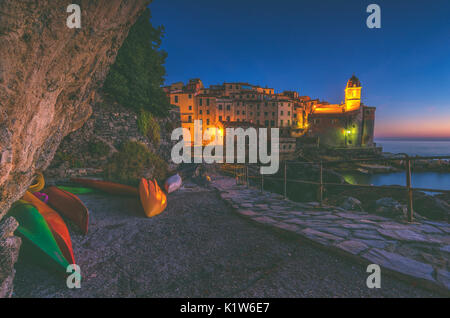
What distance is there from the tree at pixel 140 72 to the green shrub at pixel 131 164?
272 centimetres

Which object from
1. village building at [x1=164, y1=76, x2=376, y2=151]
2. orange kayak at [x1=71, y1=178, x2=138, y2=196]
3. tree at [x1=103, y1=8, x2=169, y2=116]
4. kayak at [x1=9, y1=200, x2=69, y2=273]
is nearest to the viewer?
kayak at [x1=9, y1=200, x2=69, y2=273]

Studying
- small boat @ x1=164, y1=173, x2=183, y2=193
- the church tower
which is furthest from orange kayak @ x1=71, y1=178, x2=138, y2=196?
the church tower

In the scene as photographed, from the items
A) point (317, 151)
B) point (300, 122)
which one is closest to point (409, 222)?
point (317, 151)

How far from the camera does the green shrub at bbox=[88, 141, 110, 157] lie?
821 centimetres

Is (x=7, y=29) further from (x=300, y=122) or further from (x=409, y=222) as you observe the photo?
(x=300, y=122)

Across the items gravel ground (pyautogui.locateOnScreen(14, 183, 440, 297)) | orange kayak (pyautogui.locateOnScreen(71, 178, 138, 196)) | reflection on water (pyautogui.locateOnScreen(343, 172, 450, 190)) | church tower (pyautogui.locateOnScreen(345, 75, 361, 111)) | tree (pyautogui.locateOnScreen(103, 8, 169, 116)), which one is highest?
church tower (pyautogui.locateOnScreen(345, 75, 361, 111))

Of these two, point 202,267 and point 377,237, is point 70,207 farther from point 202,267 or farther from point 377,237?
point 377,237

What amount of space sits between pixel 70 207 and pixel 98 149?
525 cm

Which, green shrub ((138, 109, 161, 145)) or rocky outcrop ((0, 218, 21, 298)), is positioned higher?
green shrub ((138, 109, 161, 145))

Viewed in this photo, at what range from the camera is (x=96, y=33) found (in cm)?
287

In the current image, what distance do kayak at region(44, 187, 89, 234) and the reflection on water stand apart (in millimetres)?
36145

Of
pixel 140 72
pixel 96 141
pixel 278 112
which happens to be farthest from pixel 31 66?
pixel 278 112

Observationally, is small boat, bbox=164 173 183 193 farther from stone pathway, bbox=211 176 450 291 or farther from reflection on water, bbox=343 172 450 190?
reflection on water, bbox=343 172 450 190

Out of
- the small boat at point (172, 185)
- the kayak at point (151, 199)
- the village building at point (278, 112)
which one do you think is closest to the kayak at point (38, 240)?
the kayak at point (151, 199)
